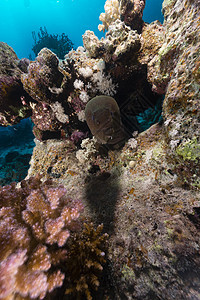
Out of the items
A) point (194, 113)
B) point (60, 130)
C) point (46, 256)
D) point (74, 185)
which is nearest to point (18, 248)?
point (46, 256)

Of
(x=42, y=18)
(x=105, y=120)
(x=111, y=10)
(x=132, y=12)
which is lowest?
(x=105, y=120)

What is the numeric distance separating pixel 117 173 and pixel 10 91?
3832 millimetres

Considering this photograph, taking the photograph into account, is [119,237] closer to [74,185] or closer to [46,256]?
[46,256]

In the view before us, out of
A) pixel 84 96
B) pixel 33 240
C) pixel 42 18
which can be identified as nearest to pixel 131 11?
pixel 84 96

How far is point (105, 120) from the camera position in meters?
3.05

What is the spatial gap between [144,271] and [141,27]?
18.6 feet

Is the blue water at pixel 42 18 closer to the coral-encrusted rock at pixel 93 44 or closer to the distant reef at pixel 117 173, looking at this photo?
the coral-encrusted rock at pixel 93 44

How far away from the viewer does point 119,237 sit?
1664 millimetres

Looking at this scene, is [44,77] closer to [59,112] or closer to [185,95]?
[59,112]

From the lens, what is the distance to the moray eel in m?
3.02

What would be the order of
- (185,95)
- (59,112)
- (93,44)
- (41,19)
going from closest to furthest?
(185,95) → (93,44) → (59,112) → (41,19)

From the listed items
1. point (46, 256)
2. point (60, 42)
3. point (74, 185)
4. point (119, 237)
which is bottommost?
point (119, 237)

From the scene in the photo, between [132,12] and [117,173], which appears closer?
[117,173]

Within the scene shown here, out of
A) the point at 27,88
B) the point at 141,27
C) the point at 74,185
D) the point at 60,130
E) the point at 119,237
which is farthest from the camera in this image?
the point at 60,130
